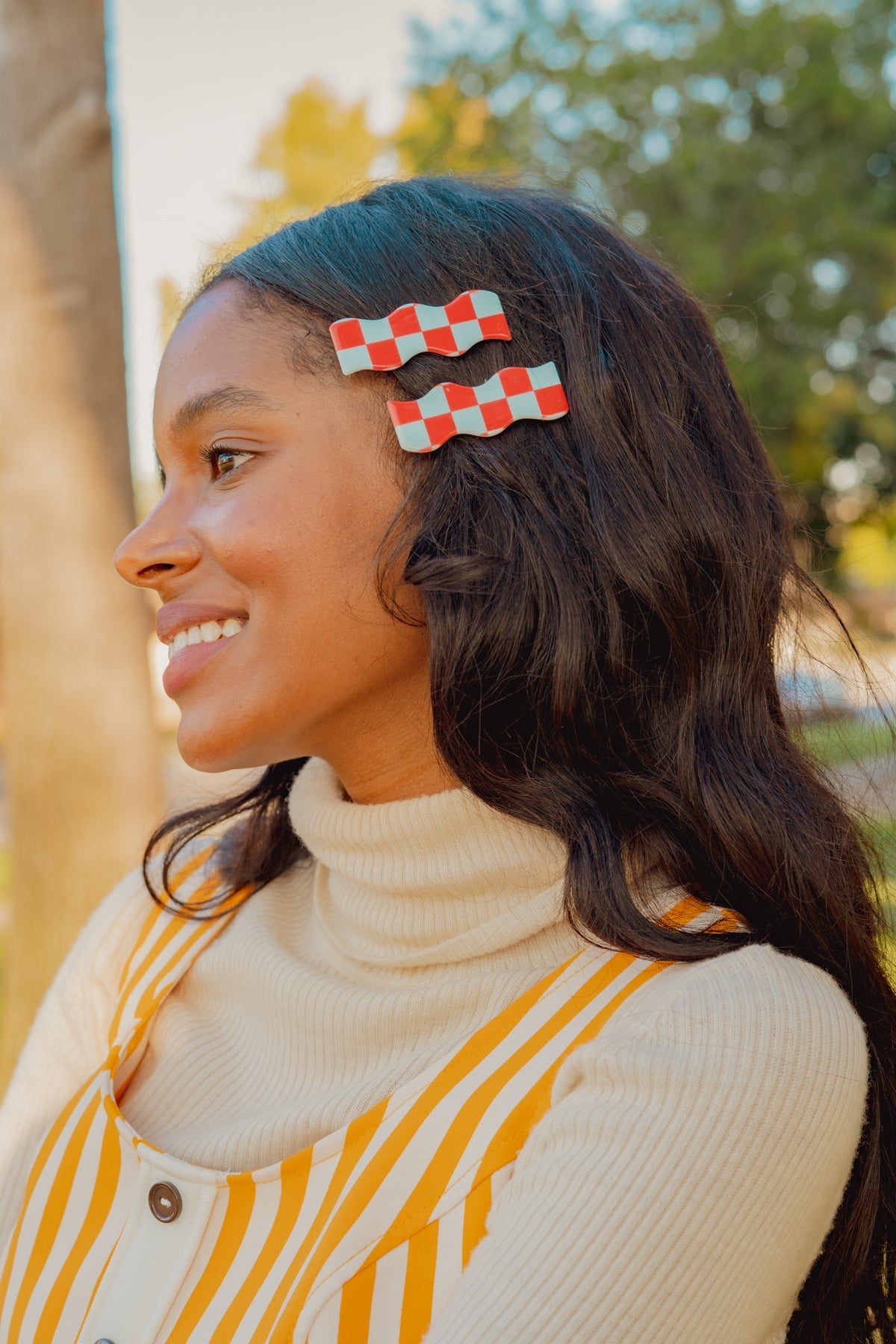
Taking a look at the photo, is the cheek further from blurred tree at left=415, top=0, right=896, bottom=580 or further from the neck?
blurred tree at left=415, top=0, right=896, bottom=580

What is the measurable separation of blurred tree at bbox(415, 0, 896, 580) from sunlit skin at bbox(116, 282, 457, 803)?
13828 millimetres

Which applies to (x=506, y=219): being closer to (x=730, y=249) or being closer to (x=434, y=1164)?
(x=434, y=1164)

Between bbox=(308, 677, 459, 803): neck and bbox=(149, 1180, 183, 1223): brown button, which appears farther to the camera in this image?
bbox=(308, 677, 459, 803): neck

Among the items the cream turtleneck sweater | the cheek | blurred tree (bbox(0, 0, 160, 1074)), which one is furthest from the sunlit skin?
blurred tree (bbox(0, 0, 160, 1074))

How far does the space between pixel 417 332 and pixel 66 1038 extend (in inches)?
48.3

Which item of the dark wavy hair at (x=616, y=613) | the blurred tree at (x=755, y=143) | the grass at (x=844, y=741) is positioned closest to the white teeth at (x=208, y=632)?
the dark wavy hair at (x=616, y=613)

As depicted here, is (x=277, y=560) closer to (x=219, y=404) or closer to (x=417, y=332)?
(x=219, y=404)

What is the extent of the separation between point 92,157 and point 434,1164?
315cm

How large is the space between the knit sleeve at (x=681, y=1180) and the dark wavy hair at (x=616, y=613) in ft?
0.53

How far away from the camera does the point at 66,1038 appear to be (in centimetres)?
188

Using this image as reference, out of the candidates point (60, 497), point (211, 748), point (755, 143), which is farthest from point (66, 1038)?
point (755, 143)

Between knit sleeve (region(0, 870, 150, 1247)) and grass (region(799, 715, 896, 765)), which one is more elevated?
grass (region(799, 715, 896, 765))

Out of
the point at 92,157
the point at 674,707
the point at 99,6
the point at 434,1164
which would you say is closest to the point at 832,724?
the point at 674,707

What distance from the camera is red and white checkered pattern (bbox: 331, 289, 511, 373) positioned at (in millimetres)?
1600
